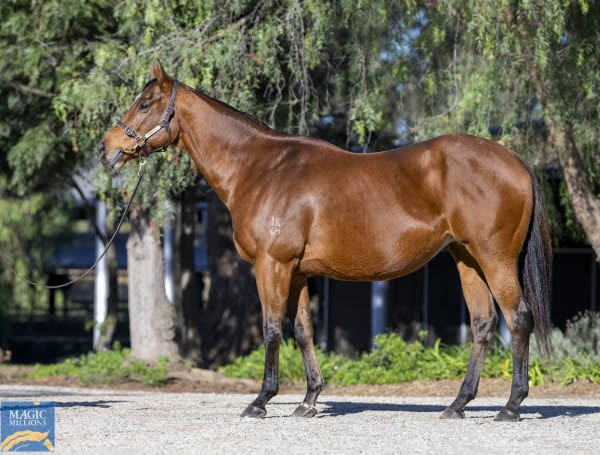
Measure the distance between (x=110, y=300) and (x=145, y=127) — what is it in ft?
33.3

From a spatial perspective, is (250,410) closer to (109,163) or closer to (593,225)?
(109,163)

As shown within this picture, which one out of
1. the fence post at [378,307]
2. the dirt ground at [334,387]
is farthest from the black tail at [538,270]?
the fence post at [378,307]

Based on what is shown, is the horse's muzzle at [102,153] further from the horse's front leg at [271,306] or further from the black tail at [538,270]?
the black tail at [538,270]

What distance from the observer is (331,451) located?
17.3ft

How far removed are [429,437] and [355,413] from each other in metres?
1.63

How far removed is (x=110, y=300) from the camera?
1672cm

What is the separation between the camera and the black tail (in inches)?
266

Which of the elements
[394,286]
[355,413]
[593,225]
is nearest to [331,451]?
[355,413]

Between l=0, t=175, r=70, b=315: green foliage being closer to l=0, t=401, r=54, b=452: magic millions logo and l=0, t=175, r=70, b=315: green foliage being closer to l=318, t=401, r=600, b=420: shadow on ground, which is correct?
Result: l=318, t=401, r=600, b=420: shadow on ground

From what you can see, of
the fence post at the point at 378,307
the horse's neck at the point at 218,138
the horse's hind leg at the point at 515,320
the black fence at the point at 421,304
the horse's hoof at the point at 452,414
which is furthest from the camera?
the fence post at the point at 378,307

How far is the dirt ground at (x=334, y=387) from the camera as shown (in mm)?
10734

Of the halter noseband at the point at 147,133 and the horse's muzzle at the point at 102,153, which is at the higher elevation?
the halter noseband at the point at 147,133

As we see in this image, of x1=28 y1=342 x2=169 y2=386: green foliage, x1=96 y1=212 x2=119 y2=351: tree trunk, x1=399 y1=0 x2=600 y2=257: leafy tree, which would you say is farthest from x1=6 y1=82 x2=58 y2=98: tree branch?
x1=399 y1=0 x2=600 y2=257: leafy tree

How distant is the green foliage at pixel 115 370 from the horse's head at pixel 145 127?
5691 mm
